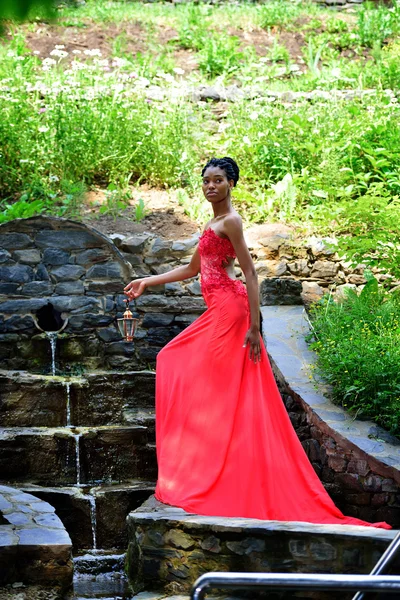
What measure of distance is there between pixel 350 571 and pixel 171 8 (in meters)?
12.0

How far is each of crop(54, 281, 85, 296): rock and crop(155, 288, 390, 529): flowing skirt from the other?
2.52m

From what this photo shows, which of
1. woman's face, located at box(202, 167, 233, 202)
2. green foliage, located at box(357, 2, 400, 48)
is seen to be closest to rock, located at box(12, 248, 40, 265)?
woman's face, located at box(202, 167, 233, 202)

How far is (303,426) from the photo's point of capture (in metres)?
5.40

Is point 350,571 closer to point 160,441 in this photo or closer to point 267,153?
point 160,441

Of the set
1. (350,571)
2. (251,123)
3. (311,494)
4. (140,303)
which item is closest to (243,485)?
(311,494)

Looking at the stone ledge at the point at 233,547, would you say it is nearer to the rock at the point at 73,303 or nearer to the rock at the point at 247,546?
the rock at the point at 247,546

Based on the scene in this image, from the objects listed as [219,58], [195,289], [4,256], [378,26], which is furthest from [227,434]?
[378,26]

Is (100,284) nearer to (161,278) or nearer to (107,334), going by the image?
(107,334)

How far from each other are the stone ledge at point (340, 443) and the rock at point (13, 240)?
2659 mm

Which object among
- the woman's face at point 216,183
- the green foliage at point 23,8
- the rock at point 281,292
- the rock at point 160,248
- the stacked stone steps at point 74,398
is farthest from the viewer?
the rock at point 160,248

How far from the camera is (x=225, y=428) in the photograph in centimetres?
476

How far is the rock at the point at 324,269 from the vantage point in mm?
7500

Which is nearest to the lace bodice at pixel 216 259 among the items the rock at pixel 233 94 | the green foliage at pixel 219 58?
the rock at pixel 233 94

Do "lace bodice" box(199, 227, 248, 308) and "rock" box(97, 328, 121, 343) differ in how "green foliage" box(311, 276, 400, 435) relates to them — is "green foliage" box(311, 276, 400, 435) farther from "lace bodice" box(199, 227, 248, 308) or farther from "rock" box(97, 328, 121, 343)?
"rock" box(97, 328, 121, 343)
